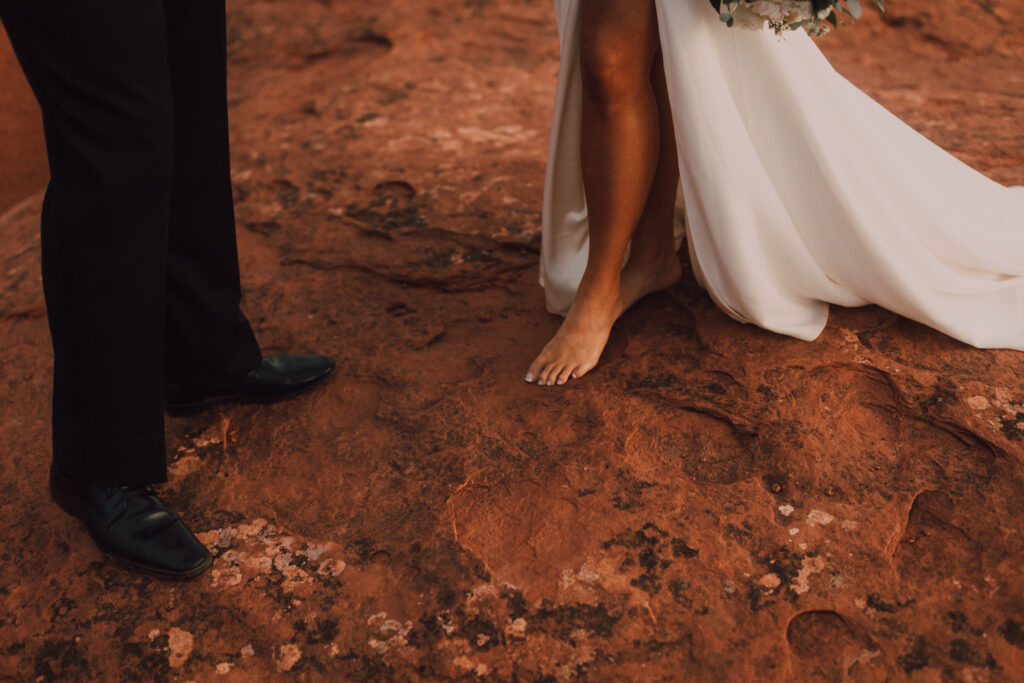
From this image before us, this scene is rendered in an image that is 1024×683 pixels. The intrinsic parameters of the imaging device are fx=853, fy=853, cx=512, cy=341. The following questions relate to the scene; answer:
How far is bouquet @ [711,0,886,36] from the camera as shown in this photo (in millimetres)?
1709

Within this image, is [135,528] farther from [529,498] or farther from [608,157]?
[608,157]

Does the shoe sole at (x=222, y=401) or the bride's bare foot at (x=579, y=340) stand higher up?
the bride's bare foot at (x=579, y=340)

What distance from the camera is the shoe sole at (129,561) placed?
1717 mm

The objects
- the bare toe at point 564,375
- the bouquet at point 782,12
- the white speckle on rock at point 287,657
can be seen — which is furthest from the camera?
the bare toe at point 564,375

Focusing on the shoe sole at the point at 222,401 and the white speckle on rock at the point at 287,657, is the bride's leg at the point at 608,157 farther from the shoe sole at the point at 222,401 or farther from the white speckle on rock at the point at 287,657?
the white speckle on rock at the point at 287,657

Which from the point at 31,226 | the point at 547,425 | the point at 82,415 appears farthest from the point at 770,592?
the point at 31,226

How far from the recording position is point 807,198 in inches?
79.4

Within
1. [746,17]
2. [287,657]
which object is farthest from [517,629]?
[746,17]

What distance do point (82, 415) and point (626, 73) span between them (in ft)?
4.36

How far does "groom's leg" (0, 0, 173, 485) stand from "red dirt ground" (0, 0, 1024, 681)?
304 mm

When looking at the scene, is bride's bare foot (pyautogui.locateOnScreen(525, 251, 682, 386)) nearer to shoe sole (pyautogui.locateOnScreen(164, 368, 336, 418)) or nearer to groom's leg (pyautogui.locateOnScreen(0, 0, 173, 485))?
shoe sole (pyautogui.locateOnScreen(164, 368, 336, 418))

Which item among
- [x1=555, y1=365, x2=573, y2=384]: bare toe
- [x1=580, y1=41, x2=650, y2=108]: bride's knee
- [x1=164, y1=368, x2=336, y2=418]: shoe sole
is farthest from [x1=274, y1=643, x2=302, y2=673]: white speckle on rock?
[x1=580, y1=41, x2=650, y2=108]: bride's knee

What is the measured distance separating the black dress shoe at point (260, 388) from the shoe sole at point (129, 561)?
15.6 inches

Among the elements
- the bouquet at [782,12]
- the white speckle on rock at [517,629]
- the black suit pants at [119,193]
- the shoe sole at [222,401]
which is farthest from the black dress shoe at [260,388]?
the bouquet at [782,12]
